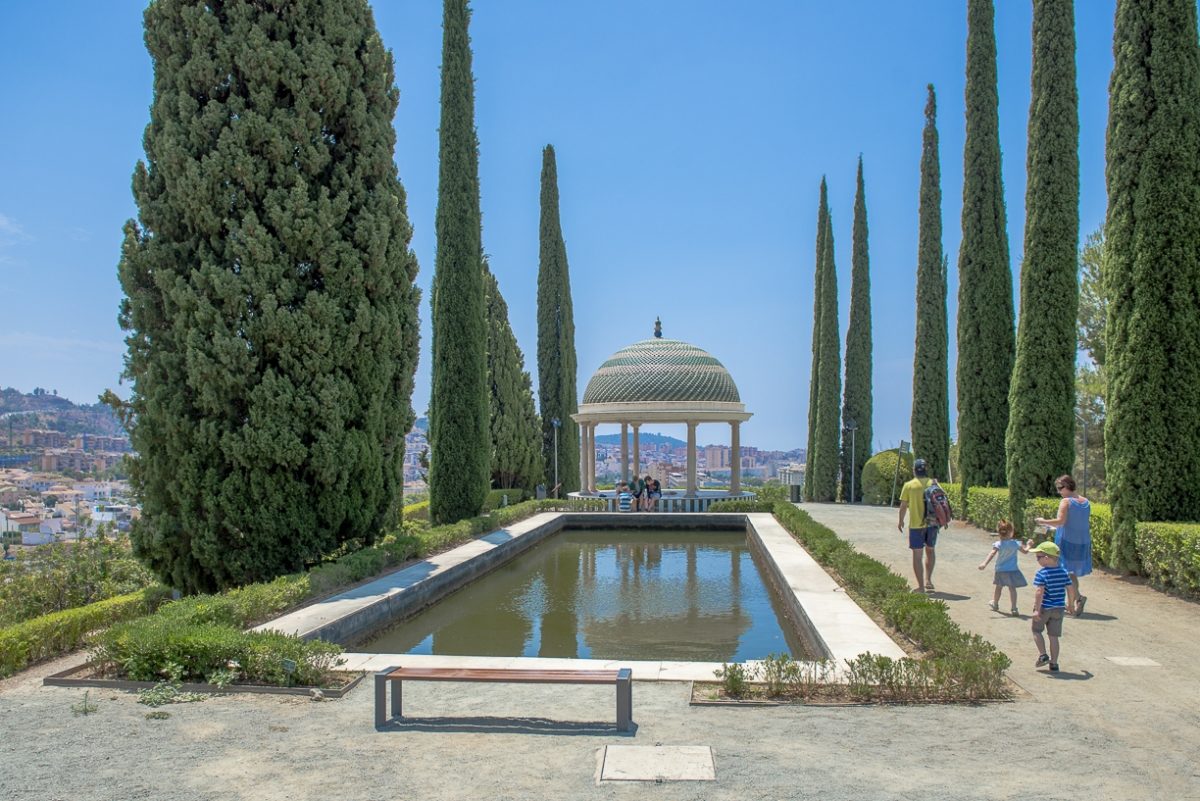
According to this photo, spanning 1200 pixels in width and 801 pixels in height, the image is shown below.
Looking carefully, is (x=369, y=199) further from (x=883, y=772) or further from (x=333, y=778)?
(x=883, y=772)

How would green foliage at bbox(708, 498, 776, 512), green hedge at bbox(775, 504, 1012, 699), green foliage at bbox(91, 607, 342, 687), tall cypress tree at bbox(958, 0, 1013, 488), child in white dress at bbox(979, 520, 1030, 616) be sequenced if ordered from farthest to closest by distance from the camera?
1. green foliage at bbox(708, 498, 776, 512)
2. tall cypress tree at bbox(958, 0, 1013, 488)
3. child in white dress at bbox(979, 520, 1030, 616)
4. green foliage at bbox(91, 607, 342, 687)
5. green hedge at bbox(775, 504, 1012, 699)

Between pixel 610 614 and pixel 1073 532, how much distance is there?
494 cm

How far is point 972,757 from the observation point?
15.6ft

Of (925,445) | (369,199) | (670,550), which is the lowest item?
(670,550)

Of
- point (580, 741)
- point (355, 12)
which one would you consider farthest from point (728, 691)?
point (355, 12)

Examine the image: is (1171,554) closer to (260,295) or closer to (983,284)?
(983,284)

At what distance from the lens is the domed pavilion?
29.4 meters

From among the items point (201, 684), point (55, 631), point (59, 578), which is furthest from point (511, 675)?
point (59, 578)

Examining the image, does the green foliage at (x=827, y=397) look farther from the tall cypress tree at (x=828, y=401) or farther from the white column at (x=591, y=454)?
the white column at (x=591, y=454)

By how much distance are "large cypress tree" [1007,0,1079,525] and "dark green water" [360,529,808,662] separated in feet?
A: 16.1

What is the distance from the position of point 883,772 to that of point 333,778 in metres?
2.63

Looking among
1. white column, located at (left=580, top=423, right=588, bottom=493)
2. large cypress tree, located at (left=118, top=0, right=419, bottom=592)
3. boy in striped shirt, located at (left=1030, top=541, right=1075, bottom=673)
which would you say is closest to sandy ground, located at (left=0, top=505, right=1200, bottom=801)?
boy in striped shirt, located at (left=1030, top=541, right=1075, bottom=673)

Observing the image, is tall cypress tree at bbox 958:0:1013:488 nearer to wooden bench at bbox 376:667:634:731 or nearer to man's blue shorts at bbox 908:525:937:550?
man's blue shorts at bbox 908:525:937:550

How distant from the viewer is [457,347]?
18.6 metres
